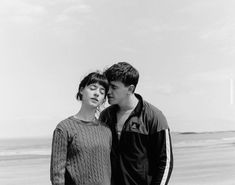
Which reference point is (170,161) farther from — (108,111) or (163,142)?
(108,111)

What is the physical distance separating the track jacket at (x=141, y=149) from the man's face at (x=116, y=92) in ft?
0.44

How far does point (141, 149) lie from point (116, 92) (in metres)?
0.38

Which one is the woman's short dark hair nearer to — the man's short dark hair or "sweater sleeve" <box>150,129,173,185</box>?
the man's short dark hair

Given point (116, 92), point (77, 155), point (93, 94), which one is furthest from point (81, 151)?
point (116, 92)

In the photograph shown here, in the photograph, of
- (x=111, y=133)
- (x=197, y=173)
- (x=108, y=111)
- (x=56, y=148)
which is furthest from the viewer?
(x=197, y=173)

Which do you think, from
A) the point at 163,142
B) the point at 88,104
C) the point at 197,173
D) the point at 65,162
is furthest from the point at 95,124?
the point at 197,173

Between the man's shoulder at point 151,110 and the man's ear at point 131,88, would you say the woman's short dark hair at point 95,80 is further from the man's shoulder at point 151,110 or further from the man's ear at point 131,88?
the man's shoulder at point 151,110

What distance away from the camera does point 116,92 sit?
2.59m

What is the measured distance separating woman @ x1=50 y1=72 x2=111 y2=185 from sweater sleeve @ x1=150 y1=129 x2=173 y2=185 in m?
0.32

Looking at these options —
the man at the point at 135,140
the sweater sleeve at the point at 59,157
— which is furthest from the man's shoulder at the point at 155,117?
the sweater sleeve at the point at 59,157

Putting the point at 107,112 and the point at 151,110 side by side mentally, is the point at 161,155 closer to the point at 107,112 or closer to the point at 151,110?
the point at 151,110

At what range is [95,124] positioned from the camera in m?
2.47

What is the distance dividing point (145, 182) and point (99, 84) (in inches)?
26.7

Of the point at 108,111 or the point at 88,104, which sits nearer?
the point at 88,104
